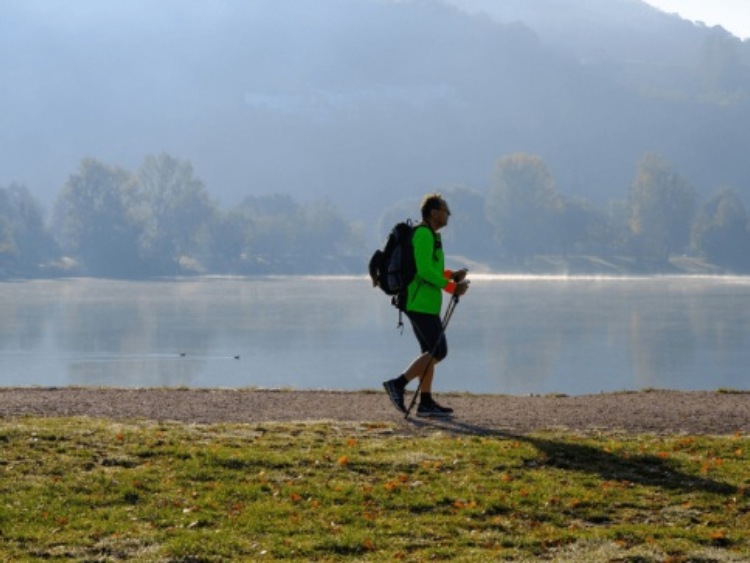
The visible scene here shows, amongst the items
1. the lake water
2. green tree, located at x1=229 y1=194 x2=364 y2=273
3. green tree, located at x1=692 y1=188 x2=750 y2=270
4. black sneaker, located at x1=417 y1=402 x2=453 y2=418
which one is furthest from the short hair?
green tree, located at x1=692 y1=188 x2=750 y2=270

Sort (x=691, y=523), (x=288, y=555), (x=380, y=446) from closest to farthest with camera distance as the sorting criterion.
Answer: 1. (x=288, y=555)
2. (x=691, y=523)
3. (x=380, y=446)

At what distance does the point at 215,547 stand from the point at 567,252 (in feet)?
552

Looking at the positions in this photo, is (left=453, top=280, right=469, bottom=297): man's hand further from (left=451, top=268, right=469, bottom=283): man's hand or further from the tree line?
the tree line

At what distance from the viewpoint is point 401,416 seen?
1493 cm

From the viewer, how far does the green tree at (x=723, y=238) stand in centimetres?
17288

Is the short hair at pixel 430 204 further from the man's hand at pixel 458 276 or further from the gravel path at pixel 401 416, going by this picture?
the gravel path at pixel 401 416

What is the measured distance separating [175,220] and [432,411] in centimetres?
15064

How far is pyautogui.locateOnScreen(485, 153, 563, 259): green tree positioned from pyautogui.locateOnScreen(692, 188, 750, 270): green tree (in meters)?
20.0

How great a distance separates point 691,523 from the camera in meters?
9.52

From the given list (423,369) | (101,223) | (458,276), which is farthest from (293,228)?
(458,276)

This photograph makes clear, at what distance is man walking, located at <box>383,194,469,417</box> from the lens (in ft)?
46.0

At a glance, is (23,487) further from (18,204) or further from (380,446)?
(18,204)

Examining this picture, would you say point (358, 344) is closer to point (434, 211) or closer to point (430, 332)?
point (430, 332)

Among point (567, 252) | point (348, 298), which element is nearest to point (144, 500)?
point (348, 298)
